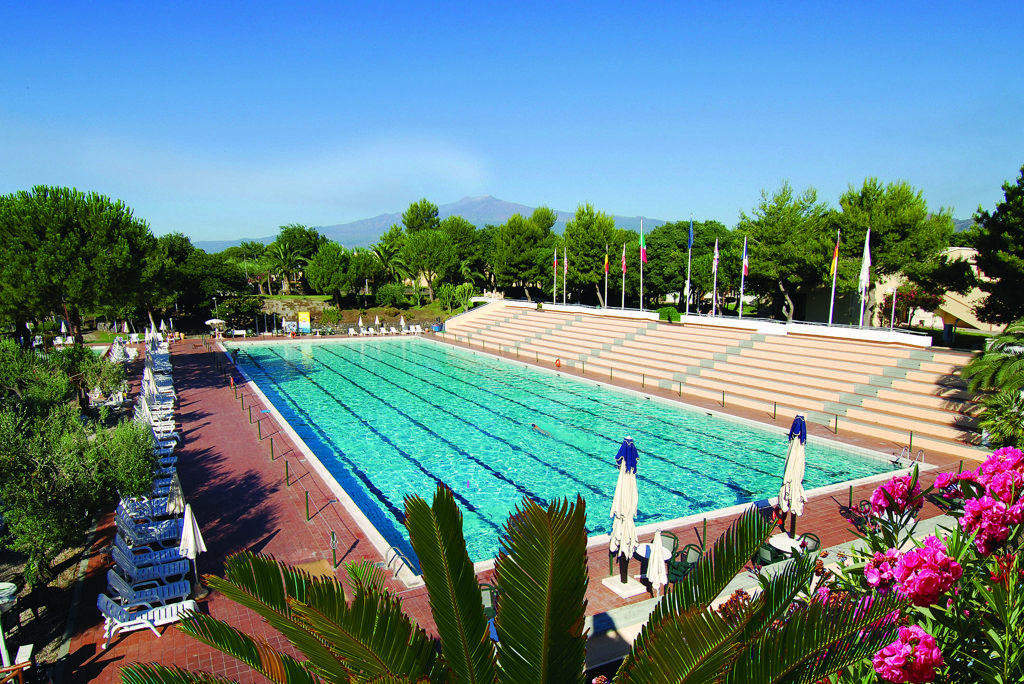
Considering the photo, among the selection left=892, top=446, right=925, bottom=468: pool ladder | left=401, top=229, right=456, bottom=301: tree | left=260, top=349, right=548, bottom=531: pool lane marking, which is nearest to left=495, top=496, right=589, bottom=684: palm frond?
left=260, top=349, right=548, bottom=531: pool lane marking

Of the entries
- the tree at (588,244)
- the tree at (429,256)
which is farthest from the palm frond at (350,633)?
the tree at (429,256)

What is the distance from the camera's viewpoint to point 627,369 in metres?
24.4

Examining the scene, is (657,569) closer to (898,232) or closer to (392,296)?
(898,232)

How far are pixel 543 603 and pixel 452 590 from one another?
0.55 m

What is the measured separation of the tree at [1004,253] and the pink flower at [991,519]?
20.8m

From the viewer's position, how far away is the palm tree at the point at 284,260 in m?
58.3

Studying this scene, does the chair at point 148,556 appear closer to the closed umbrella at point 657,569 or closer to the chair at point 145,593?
the chair at point 145,593

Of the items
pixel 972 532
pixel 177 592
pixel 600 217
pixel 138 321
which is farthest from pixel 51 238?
pixel 600 217

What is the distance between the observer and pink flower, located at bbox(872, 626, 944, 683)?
2607 mm

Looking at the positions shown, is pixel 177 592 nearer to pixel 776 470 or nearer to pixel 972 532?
pixel 972 532

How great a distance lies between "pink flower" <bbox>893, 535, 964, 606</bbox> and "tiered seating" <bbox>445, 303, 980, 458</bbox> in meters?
13.9

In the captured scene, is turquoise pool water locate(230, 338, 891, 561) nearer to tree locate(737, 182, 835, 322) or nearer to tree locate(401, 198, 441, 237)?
tree locate(737, 182, 835, 322)

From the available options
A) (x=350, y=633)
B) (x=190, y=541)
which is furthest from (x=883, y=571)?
(x=190, y=541)

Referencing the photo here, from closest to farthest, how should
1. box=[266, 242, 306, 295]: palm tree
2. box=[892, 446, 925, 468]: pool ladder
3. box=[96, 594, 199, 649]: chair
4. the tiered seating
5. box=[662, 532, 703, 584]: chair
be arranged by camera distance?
1. box=[96, 594, 199, 649]: chair
2. box=[662, 532, 703, 584]: chair
3. box=[892, 446, 925, 468]: pool ladder
4. the tiered seating
5. box=[266, 242, 306, 295]: palm tree
